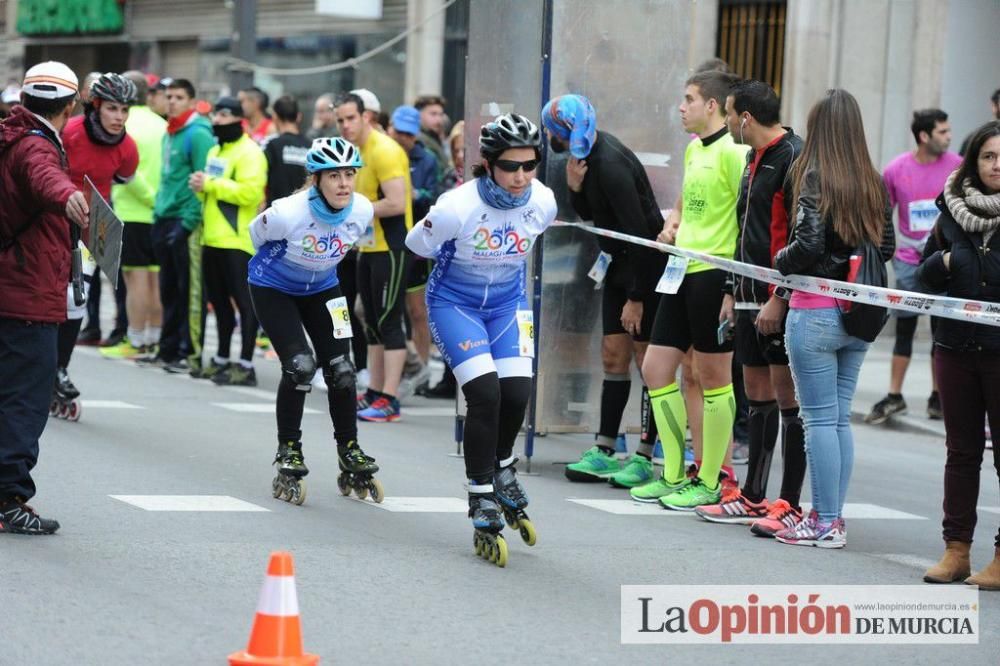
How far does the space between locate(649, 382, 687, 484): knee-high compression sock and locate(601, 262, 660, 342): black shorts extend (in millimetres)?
559

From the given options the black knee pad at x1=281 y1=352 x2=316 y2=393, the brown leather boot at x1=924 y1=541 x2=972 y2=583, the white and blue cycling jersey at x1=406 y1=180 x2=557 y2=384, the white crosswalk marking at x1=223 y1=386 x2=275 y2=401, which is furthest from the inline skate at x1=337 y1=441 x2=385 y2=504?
the white crosswalk marking at x1=223 y1=386 x2=275 y2=401

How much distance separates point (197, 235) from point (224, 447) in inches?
153

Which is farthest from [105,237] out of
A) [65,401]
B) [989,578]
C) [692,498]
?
[989,578]

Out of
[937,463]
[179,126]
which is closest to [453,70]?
[179,126]

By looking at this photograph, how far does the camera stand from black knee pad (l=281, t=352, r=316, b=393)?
26.4 ft

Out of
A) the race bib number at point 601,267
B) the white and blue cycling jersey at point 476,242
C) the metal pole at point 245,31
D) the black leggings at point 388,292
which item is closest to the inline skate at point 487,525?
the white and blue cycling jersey at point 476,242

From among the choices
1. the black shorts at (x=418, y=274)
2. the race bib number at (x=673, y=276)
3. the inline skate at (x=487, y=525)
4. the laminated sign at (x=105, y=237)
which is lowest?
the inline skate at (x=487, y=525)

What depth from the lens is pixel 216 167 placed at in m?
12.7

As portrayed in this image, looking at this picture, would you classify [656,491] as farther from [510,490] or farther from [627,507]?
[510,490]

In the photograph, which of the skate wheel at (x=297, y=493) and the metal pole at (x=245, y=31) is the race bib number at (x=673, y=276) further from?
the metal pole at (x=245, y=31)

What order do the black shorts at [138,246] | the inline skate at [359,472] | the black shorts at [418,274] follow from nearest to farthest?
the inline skate at [359,472] → the black shorts at [418,274] → the black shorts at [138,246]

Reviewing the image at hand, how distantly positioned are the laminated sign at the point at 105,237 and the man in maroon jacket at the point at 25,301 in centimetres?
20

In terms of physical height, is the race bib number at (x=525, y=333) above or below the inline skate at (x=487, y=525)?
above

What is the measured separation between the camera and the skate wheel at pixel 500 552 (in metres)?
6.75
